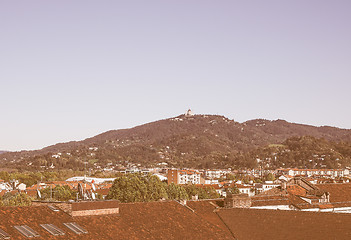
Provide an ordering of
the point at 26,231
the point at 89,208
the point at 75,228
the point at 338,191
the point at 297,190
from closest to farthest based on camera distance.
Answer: the point at 26,231
the point at 75,228
the point at 89,208
the point at 338,191
the point at 297,190

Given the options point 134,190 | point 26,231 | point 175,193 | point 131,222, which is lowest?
point 175,193

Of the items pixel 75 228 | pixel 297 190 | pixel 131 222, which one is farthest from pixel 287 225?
pixel 297 190

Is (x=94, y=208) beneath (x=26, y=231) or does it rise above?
above

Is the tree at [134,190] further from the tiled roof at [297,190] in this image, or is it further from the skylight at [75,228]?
the skylight at [75,228]

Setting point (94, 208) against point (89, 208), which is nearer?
point (89, 208)

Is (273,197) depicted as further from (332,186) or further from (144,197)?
(144,197)

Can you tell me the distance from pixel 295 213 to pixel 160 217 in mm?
8393

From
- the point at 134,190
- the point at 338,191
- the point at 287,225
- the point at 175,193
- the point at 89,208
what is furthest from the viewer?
the point at 175,193

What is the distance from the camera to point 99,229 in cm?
2827

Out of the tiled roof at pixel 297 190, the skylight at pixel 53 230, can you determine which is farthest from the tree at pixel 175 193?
the skylight at pixel 53 230

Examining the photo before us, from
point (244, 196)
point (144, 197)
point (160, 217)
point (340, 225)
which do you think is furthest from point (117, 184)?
point (340, 225)

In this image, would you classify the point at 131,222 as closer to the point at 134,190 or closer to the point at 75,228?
the point at 75,228

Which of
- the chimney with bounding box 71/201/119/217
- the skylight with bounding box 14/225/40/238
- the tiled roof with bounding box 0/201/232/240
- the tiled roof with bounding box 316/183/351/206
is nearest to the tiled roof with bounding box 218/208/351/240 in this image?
the tiled roof with bounding box 0/201/232/240

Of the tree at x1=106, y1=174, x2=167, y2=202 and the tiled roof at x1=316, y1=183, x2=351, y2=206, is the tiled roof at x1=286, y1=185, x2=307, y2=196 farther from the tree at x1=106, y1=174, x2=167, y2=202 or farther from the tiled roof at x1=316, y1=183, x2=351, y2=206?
the tree at x1=106, y1=174, x2=167, y2=202
